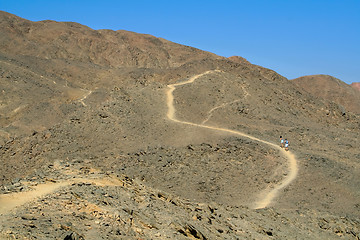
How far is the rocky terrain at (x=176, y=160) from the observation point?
12.8m

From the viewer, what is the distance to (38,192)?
13633 millimetres

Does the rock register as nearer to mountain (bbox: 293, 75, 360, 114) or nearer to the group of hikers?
the group of hikers

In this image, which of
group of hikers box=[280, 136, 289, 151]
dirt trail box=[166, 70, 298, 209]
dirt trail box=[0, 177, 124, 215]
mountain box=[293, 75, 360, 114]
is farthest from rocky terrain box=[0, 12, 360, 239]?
mountain box=[293, 75, 360, 114]

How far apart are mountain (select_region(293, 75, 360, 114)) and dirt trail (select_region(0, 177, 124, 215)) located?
68810 millimetres

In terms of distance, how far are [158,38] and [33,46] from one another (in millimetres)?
30638

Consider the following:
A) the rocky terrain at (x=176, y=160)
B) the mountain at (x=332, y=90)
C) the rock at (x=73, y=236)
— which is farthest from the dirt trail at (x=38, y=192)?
the mountain at (x=332, y=90)

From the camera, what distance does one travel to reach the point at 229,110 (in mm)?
34281

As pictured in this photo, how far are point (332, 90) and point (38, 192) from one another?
75962 mm

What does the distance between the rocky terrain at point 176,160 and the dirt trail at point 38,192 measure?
4cm

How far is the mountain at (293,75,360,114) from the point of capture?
79312mm

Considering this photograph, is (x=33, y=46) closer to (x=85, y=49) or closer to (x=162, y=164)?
(x=85, y=49)

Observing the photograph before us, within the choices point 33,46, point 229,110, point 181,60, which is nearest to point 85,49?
point 33,46

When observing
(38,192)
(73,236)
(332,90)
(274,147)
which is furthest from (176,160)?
(332,90)

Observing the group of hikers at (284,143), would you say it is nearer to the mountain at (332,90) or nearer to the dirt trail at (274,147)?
the dirt trail at (274,147)
